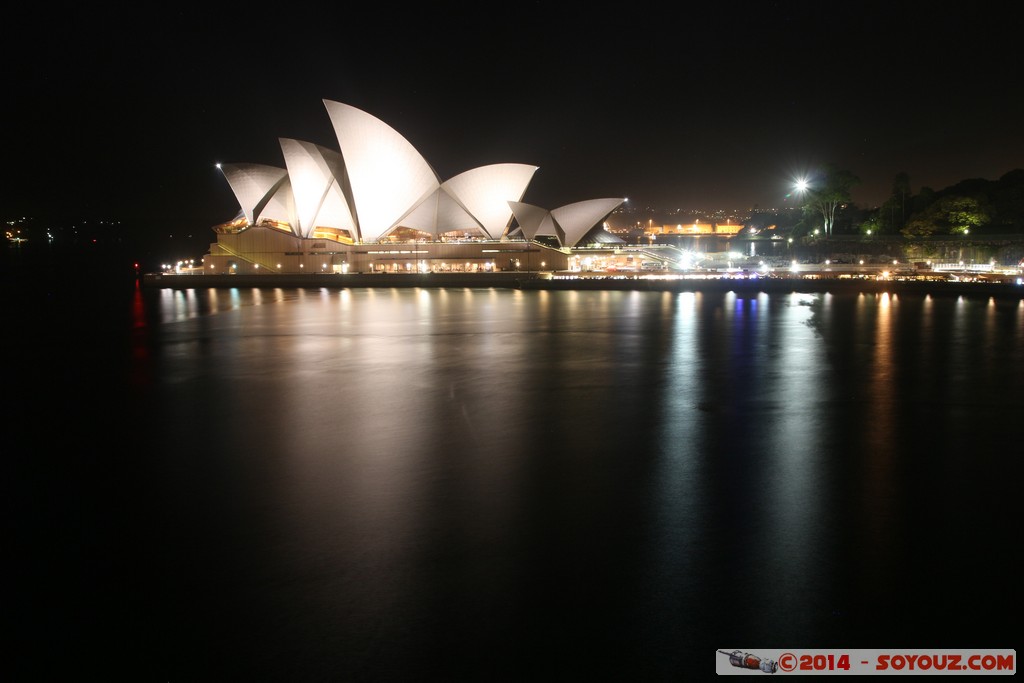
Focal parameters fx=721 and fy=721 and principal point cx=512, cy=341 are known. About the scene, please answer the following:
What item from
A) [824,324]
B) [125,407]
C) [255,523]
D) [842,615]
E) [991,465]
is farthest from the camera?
[824,324]

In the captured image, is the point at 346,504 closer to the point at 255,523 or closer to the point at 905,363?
the point at 255,523

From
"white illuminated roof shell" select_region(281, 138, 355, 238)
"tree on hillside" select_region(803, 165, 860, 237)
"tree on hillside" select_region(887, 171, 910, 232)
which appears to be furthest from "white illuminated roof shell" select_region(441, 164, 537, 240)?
"tree on hillside" select_region(887, 171, 910, 232)

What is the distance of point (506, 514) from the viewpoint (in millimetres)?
5160

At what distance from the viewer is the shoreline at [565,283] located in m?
28.4

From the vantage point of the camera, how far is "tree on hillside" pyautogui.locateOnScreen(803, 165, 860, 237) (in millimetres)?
51625

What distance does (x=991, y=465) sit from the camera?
6.33 meters

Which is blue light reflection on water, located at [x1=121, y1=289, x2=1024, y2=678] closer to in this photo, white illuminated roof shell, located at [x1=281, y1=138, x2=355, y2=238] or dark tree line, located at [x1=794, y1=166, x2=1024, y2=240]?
white illuminated roof shell, located at [x1=281, y1=138, x2=355, y2=238]

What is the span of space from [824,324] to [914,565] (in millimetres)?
14736

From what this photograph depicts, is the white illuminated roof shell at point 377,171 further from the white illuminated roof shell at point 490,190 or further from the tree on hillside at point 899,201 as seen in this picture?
the tree on hillside at point 899,201

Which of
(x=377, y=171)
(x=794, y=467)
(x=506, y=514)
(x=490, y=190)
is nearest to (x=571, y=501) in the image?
(x=506, y=514)

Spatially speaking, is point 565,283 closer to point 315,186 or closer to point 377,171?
point 377,171

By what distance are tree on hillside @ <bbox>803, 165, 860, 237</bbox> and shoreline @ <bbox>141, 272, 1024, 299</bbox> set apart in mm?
22689

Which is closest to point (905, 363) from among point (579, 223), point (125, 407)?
point (125, 407)

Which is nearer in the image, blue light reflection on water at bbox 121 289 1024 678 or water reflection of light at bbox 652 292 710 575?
blue light reflection on water at bbox 121 289 1024 678
